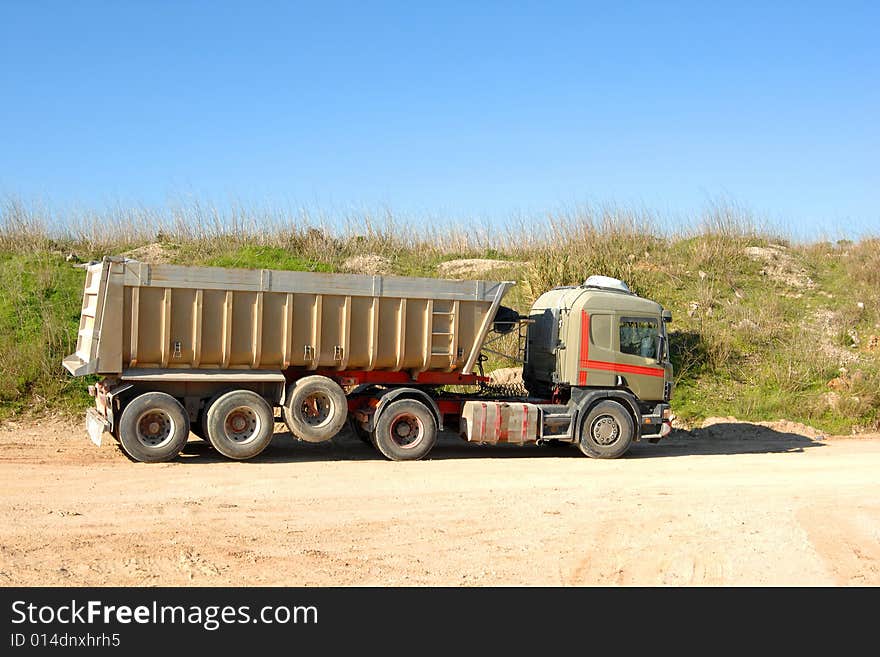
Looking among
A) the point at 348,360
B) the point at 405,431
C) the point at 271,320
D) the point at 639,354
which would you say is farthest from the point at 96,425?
the point at 639,354

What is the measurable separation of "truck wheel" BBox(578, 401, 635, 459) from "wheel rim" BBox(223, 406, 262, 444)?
539 centimetres

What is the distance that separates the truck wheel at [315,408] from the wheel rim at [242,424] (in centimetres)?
49

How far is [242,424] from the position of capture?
13.2 metres

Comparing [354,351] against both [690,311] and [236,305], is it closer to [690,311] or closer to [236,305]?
[236,305]

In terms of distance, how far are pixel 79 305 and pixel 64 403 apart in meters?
3.67

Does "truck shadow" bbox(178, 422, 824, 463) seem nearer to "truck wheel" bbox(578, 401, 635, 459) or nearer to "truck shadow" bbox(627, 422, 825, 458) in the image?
"truck shadow" bbox(627, 422, 825, 458)

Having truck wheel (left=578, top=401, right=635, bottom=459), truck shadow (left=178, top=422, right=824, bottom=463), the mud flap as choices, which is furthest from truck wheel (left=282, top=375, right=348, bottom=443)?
truck wheel (left=578, top=401, right=635, bottom=459)

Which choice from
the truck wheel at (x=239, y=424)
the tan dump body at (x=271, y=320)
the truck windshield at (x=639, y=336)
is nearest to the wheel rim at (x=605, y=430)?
the truck windshield at (x=639, y=336)

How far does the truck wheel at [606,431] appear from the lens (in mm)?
14781

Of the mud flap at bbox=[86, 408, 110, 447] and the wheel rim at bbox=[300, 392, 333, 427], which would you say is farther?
the wheel rim at bbox=[300, 392, 333, 427]

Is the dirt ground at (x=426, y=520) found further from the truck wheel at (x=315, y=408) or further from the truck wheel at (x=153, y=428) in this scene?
the truck wheel at (x=315, y=408)

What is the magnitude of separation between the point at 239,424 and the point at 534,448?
5983 mm

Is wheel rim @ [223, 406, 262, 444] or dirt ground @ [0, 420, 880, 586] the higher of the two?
wheel rim @ [223, 406, 262, 444]

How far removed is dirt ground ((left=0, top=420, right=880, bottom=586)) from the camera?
25.0 ft
